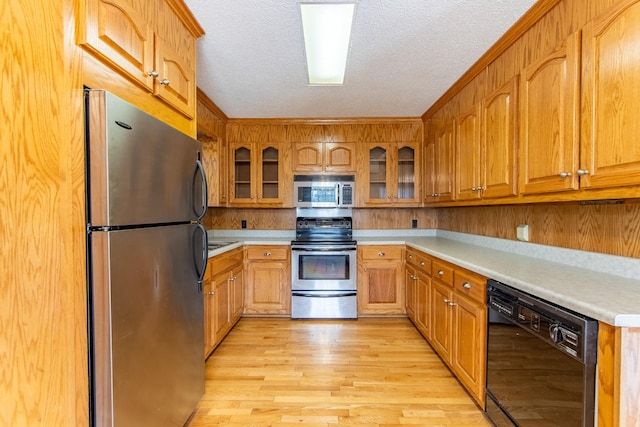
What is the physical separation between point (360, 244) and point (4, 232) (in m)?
2.92

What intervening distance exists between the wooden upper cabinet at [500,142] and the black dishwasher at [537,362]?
729mm

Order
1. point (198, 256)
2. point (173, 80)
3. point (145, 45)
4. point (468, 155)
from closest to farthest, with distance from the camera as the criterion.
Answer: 1. point (145, 45)
2. point (173, 80)
3. point (198, 256)
4. point (468, 155)

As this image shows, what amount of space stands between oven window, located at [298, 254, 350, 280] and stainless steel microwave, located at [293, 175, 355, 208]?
2.09 feet

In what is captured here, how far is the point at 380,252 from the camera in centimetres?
345

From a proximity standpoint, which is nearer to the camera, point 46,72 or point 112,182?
point 46,72

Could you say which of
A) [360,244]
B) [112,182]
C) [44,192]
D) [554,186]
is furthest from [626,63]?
[360,244]

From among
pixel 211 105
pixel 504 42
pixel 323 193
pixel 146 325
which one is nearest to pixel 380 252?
pixel 323 193

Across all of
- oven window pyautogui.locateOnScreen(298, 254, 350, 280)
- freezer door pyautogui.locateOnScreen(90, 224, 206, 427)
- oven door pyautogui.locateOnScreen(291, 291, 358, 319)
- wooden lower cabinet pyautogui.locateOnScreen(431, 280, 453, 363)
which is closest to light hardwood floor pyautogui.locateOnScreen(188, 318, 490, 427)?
wooden lower cabinet pyautogui.locateOnScreen(431, 280, 453, 363)

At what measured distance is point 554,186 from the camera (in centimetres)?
158

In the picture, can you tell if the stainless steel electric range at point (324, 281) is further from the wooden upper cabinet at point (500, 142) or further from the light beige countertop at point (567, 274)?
the wooden upper cabinet at point (500, 142)

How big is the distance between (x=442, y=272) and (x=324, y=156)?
2002 mm

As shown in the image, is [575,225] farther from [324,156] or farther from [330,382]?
[324,156]

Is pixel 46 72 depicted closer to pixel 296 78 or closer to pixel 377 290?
pixel 296 78

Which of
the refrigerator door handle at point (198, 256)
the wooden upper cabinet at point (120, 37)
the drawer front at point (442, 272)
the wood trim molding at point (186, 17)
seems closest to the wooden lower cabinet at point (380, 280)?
the drawer front at point (442, 272)
